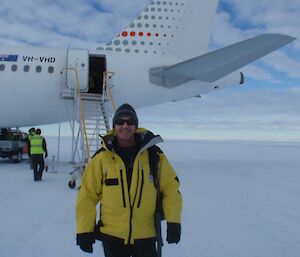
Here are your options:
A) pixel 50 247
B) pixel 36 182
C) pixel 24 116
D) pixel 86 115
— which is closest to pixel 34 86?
pixel 24 116

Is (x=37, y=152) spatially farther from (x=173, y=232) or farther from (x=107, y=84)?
(x=173, y=232)

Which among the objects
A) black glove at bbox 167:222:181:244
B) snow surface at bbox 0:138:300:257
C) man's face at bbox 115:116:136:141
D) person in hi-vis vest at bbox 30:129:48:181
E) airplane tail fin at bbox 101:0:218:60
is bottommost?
snow surface at bbox 0:138:300:257

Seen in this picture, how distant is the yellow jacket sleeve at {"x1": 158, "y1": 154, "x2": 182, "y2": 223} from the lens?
2797mm

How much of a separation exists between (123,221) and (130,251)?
0.95 feet

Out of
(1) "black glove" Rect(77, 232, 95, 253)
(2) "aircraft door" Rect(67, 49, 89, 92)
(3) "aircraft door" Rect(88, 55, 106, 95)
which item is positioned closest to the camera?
(1) "black glove" Rect(77, 232, 95, 253)

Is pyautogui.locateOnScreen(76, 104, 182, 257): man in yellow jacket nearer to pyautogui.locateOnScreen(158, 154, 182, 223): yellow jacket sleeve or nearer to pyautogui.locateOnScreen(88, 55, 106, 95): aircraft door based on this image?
pyautogui.locateOnScreen(158, 154, 182, 223): yellow jacket sleeve

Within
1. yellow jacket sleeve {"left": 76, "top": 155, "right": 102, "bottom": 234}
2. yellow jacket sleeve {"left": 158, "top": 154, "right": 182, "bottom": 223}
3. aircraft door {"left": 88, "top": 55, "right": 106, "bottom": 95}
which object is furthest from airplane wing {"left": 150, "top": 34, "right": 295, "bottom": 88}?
yellow jacket sleeve {"left": 76, "top": 155, "right": 102, "bottom": 234}

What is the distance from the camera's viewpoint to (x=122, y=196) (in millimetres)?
2713

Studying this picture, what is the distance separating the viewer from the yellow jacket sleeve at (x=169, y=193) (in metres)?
2.80

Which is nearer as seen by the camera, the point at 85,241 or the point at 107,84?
the point at 85,241

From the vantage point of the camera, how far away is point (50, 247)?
4.41 metres

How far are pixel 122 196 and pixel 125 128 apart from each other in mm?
553

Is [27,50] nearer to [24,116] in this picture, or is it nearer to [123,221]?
[24,116]

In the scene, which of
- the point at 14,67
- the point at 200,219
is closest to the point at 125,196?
the point at 200,219
